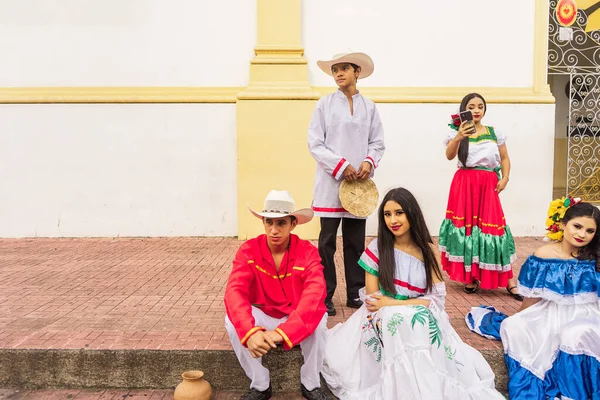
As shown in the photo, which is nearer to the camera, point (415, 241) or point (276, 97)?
point (415, 241)

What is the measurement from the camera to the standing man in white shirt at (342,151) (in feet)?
12.8

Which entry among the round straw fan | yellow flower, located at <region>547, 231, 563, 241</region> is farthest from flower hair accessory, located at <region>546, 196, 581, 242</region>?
the round straw fan

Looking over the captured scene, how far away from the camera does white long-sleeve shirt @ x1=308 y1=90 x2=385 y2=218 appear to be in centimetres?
392

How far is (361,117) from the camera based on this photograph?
13.0ft

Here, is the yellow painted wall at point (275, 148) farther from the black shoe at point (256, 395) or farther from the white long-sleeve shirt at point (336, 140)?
the black shoe at point (256, 395)

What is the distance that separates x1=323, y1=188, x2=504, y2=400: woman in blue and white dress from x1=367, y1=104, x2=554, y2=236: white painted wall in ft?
12.6

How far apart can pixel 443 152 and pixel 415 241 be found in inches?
162

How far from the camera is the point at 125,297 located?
4.29 meters

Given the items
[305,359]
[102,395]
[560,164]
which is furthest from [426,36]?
[102,395]

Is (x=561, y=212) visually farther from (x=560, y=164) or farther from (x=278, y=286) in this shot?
(x=560, y=164)

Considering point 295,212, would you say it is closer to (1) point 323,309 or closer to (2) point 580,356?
(1) point 323,309

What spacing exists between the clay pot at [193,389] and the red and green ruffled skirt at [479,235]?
2.44m

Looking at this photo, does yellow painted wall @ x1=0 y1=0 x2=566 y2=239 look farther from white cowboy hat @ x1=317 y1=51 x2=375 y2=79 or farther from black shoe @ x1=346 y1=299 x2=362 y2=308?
black shoe @ x1=346 y1=299 x2=362 y2=308

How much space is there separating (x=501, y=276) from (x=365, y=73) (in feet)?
6.84
